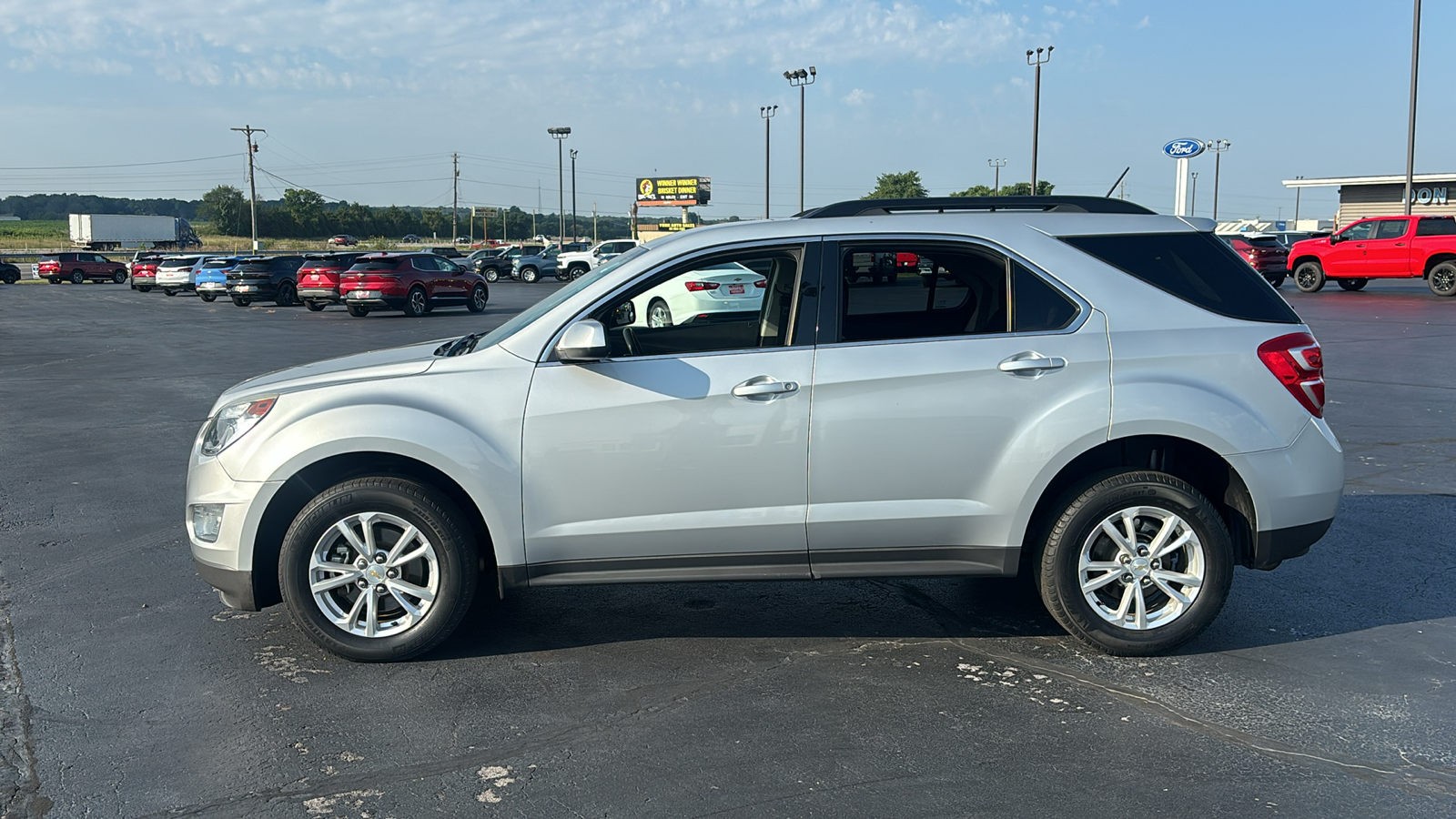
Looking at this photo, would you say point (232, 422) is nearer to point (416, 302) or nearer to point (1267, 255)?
point (416, 302)

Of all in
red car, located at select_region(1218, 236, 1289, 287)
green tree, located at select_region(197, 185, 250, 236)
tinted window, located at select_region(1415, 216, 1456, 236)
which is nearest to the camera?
tinted window, located at select_region(1415, 216, 1456, 236)

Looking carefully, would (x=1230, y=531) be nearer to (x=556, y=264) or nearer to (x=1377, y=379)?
(x=1377, y=379)

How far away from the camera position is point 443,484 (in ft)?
15.6

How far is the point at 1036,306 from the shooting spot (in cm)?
479

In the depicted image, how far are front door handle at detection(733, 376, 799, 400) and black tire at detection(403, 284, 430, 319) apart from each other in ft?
86.7

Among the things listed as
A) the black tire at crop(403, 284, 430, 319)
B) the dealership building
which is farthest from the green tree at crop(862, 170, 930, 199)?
the black tire at crop(403, 284, 430, 319)

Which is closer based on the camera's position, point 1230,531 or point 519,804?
point 519,804

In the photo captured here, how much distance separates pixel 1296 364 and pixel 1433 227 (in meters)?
29.2

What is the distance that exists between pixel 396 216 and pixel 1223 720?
15956cm

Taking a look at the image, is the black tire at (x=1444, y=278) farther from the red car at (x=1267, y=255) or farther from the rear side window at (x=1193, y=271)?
the rear side window at (x=1193, y=271)

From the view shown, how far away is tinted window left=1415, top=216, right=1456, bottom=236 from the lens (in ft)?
95.2

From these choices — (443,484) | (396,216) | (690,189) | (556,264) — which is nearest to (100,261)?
(556,264)

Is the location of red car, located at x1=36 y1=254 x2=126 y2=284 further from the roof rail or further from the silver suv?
the roof rail

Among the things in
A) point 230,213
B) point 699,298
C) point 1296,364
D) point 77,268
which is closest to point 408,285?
point 699,298
